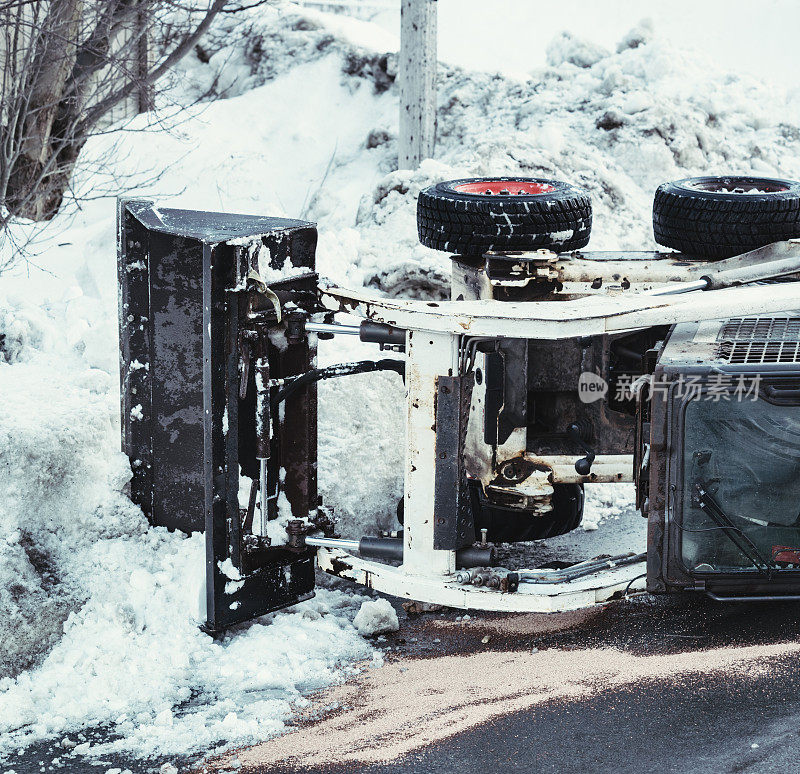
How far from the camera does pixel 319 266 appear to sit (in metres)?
8.28

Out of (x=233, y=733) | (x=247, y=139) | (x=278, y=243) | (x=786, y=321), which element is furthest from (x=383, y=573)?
(x=247, y=139)

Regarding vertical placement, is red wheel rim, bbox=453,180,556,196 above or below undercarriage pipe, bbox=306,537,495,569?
above

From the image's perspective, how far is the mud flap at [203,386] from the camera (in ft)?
16.1

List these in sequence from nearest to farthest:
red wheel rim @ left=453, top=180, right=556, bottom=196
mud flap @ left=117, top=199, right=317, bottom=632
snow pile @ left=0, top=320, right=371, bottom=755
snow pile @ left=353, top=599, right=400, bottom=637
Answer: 1. snow pile @ left=0, top=320, right=371, bottom=755
2. mud flap @ left=117, top=199, right=317, bottom=632
3. snow pile @ left=353, top=599, right=400, bottom=637
4. red wheel rim @ left=453, top=180, right=556, bottom=196

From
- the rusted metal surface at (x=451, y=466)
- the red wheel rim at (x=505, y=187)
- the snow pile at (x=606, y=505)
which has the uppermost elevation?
the red wheel rim at (x=505, y=187)

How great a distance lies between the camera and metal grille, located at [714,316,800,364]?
4660 millimetres

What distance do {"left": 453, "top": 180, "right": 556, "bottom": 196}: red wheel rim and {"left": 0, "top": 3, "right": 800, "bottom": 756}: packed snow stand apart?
1.16 meters

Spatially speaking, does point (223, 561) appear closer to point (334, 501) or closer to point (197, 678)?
point (197, 678)

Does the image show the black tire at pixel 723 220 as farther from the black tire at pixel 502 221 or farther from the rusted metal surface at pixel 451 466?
the rusted metal surface at pixel 451 466

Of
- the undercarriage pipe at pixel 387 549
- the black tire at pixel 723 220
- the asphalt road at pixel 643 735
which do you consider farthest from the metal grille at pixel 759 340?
the undercarriage pipe at pixel 387 549

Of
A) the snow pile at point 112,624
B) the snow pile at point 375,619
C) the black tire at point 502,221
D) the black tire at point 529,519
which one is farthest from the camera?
the black tire at point 529,519

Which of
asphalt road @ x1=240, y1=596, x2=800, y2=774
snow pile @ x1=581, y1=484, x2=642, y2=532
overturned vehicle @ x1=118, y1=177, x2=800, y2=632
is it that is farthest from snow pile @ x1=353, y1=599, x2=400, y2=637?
snow pile @ x1=581, y1=484, x2=642, y2=532

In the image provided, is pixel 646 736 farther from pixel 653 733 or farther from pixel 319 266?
pixel 319 266

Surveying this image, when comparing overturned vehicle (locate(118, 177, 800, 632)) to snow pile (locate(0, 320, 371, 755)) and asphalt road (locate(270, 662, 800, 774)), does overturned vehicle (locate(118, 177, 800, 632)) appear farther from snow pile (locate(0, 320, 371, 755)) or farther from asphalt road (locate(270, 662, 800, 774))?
asphalt road (locate(270, 662, 800, 774))
